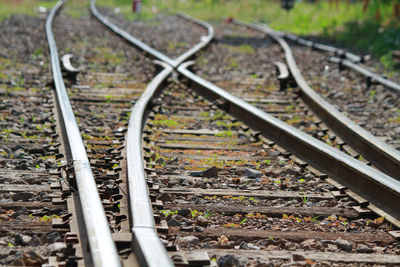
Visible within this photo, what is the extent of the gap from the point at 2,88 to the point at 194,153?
10.6ft

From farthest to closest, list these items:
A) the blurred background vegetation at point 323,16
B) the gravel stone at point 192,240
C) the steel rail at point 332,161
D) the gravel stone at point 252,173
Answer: the blurred background vegetation at point 323,16 → the gravel stone at point 252,173 → the steel rail at point 332,161 → the gravel stone at point 192,240

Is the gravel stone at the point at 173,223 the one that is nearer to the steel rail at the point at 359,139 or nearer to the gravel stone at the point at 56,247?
the gravel stone at the point at 56,247

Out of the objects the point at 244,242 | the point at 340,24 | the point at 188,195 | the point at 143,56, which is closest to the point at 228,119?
the point at 188,195

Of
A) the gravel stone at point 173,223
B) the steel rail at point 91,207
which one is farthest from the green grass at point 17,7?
the gravel stone at point 173,223

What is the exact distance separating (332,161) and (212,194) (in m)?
0.97

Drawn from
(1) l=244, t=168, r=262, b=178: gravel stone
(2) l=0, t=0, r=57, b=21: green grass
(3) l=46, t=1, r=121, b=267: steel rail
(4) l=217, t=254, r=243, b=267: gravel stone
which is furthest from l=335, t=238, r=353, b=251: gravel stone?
(2) l=0, t=0, r=57, b=21: green grass

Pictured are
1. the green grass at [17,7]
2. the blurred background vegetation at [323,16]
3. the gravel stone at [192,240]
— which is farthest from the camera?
the green grass at [17,7]

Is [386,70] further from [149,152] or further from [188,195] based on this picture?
[188,195]

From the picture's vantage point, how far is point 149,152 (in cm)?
521

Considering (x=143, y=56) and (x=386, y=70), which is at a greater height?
(x=143, y=56)

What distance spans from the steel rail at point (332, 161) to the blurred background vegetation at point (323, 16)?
597 cm

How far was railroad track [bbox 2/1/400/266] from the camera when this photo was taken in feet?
10.6

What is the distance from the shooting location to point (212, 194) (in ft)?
14.2

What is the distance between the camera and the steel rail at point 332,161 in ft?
13.0
